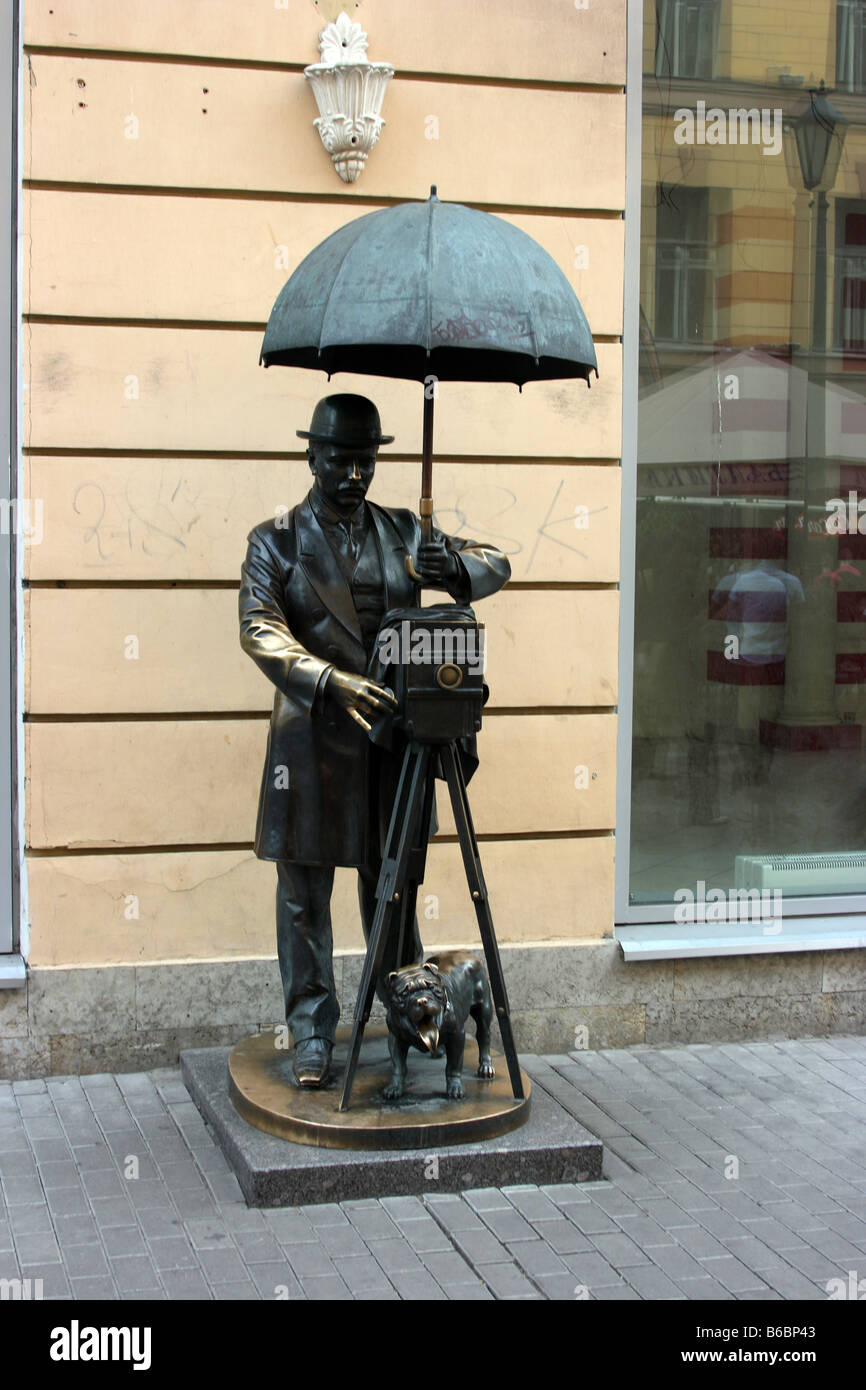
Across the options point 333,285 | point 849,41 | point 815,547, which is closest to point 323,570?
point 333,285

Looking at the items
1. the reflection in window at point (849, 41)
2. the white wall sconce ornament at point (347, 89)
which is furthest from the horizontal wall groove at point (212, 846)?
the reflection in window at point (849, 41)

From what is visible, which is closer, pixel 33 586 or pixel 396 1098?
pixel 396 1098

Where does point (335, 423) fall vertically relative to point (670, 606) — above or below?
above

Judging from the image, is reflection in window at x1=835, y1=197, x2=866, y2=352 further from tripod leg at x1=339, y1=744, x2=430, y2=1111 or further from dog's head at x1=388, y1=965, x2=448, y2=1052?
dog's head at x1=388, y1=965, x2=448, y2=1052

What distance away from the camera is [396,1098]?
497 centimetres

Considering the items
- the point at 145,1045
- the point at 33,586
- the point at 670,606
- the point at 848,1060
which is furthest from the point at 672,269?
the point at 145,1045

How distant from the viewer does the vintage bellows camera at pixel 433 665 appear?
189 inches

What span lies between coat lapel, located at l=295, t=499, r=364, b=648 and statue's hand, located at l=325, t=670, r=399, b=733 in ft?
1.16

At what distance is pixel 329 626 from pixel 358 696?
1.48 feet

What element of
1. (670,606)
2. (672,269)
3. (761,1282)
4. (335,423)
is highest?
(672,269)

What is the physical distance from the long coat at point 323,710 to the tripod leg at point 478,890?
1.10 ft

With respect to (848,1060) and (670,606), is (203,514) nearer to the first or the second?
(670,606)

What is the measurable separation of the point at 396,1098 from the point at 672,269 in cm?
373

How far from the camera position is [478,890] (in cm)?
496
